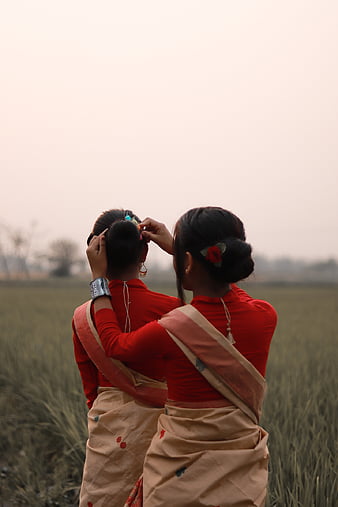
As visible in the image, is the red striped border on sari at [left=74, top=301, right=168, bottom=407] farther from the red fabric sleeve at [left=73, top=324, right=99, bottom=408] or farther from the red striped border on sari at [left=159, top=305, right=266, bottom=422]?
the red striped border on sari at [left=159, top=305, right=266, bottom=422]

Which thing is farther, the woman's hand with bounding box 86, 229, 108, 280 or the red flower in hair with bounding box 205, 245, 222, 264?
the woman's hand with bounding box 86, 229, 108, 280

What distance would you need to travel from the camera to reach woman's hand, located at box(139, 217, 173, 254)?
61.9 inches

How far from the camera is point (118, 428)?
5.04 ft

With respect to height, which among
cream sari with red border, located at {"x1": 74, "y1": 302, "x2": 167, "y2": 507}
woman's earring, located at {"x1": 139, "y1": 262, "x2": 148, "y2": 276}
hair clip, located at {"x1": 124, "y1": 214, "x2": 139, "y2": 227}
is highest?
hair clip, located at {"x1": 124, "y1": 214, "x2": 139, "y2": 227}

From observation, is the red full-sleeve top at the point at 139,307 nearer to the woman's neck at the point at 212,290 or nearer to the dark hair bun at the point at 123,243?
the dark hair bun at the point at 123,243

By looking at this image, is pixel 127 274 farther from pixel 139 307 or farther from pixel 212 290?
pixel 212 290

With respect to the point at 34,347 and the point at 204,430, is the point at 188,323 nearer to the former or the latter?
the point at 204,430

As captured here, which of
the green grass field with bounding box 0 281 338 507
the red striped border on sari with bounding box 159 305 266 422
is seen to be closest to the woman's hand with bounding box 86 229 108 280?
the red striped border on sari with bounding box 159 305 266 422

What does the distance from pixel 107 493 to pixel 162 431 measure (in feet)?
1.15

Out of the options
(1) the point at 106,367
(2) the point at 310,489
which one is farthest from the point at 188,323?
Answer: (2) the point at 310,489

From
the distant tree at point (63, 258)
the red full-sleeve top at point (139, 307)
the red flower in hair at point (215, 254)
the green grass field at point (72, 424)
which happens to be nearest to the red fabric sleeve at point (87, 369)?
the red full-sleeve top at point (139, 307)

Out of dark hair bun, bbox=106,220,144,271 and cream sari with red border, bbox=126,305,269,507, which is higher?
dark hair bun, bbox=106,220,144,271

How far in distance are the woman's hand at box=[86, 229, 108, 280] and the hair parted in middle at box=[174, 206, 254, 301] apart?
246 millimetres

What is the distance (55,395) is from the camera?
3.90 m
